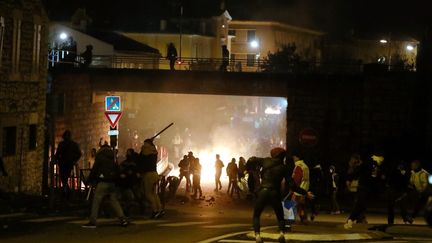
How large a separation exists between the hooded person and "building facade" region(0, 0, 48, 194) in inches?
274

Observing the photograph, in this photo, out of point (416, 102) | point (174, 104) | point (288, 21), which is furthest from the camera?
point (288, 21)

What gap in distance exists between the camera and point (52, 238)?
14.6 m

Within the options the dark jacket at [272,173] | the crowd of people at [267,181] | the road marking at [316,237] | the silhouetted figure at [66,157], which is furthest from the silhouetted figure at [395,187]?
the silhouetted figure at [66,157]

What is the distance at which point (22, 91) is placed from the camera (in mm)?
26312

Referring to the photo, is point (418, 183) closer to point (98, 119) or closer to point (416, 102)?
point (416, 102)

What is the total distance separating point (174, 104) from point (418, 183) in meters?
63.6

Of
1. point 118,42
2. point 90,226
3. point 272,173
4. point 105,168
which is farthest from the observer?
point 118,42

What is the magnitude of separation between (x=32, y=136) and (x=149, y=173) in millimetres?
10131

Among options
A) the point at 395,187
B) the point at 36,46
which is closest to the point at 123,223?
the point at 395,187

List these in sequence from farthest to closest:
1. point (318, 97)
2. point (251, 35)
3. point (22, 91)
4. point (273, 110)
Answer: point (251, 35), point (273, 110), point (318, 97), point (22, 91)

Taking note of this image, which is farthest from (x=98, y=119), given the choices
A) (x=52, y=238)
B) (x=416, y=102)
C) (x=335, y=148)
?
(x=52, y=238)

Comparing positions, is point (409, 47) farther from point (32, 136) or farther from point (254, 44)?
point (32, 136)

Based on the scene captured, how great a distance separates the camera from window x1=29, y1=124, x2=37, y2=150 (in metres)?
27.3

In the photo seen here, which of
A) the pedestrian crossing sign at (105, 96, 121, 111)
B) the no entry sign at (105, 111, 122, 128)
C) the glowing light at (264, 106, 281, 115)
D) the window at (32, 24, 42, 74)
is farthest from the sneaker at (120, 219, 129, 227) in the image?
the glowing light at (264, 106, 281, 115)
